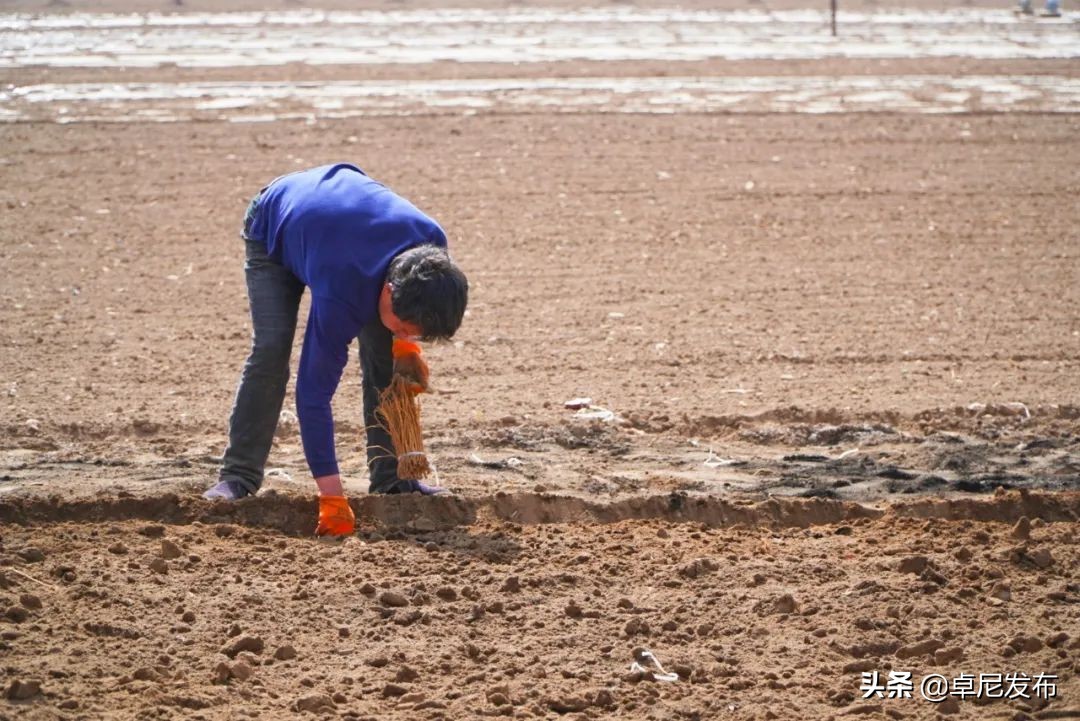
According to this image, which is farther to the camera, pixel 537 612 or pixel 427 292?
pixel 537 612

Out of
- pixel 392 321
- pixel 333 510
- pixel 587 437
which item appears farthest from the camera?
pixel 587 437

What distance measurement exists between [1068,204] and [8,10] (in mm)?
16444

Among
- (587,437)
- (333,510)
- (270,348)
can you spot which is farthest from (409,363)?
(587,437)

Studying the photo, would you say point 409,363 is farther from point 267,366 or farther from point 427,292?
point 427,292

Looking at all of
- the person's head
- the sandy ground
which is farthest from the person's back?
the sandy ground

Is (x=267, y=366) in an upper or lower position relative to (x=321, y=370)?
lower

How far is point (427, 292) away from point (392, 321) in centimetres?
29

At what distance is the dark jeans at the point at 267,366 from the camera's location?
5973 millimetres

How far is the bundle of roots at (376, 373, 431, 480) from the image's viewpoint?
602 centimetres

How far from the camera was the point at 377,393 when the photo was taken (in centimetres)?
616

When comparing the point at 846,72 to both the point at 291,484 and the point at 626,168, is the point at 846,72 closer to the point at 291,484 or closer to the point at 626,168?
the point at 626,168

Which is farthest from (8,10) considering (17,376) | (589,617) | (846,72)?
(589,617)

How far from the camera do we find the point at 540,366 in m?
8.49

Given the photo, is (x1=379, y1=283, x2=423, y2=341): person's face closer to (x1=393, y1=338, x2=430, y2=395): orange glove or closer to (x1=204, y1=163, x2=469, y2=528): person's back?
(x1=204, y1=163, x2=469, y2=528): person's back
